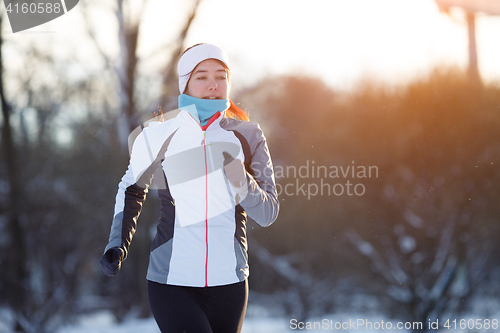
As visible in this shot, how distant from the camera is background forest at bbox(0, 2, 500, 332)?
2990 millimetres

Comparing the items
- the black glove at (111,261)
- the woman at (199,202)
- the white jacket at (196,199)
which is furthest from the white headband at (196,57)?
the black glove at (111,261)

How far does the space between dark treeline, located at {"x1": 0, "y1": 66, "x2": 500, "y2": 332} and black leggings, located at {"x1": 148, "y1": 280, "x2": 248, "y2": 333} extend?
1659 mm

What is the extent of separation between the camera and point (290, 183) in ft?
10.1

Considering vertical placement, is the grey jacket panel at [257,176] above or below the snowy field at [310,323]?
above

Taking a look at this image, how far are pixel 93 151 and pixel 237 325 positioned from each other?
2087mm

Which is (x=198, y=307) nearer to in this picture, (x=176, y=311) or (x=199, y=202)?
(x=176, y=311)

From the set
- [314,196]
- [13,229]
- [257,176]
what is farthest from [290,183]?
[13,229]

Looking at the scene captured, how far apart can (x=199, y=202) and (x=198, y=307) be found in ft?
1.14

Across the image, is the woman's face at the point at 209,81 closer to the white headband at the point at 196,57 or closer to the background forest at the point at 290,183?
the white headband at the point at 196,57

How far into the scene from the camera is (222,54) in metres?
1.51

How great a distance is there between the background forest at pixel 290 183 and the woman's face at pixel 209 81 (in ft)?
4.84

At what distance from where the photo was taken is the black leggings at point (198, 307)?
4.18ft

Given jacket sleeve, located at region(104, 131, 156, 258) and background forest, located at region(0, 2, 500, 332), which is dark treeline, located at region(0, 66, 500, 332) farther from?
jacket sleeve, located at region(104, 131, 156, 258)

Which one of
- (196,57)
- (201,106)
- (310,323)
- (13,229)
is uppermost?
(196,57)
